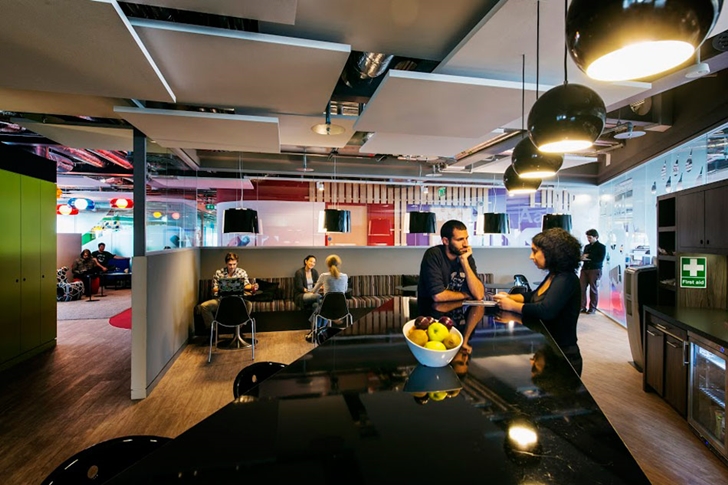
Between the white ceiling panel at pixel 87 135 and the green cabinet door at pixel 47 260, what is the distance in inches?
40.1

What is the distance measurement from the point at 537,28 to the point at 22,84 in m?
3.66

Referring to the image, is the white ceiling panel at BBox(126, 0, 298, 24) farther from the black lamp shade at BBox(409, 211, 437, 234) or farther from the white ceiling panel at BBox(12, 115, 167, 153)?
the black lamp shade at BBox(409, 211, 437, 234)

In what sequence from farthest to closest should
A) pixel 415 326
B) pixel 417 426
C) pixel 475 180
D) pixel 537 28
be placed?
pixel 475 180, pixel 537 28, pixel 415 326, pixel 417 426

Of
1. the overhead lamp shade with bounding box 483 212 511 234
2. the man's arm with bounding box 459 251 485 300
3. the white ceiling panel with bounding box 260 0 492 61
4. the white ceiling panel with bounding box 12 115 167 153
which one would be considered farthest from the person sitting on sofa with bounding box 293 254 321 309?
the white ceiling panel with bounding box 260 0 492 61

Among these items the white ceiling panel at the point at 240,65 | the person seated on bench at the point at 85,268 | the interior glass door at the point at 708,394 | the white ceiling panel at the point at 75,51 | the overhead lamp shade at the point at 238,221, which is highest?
the white ceiling panel at the point at 240,65

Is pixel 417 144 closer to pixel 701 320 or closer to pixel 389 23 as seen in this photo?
pixel 389 23

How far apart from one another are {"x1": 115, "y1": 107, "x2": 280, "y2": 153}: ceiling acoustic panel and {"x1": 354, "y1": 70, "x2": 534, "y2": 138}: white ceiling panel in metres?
1.09

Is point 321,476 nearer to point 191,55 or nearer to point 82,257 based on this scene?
point 191,55

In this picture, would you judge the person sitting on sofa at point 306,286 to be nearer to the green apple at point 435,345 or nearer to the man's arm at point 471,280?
the man's arm at point 471,280

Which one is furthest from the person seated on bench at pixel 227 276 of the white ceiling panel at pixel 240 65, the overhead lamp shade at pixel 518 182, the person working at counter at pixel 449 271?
the overhead lamp shade at pixel 518 182

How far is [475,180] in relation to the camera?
8.36 metres

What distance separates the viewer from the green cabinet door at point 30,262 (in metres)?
4.94

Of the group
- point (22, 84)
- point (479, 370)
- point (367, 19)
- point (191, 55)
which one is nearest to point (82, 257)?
point (22, 84)

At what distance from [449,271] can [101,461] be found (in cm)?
258
